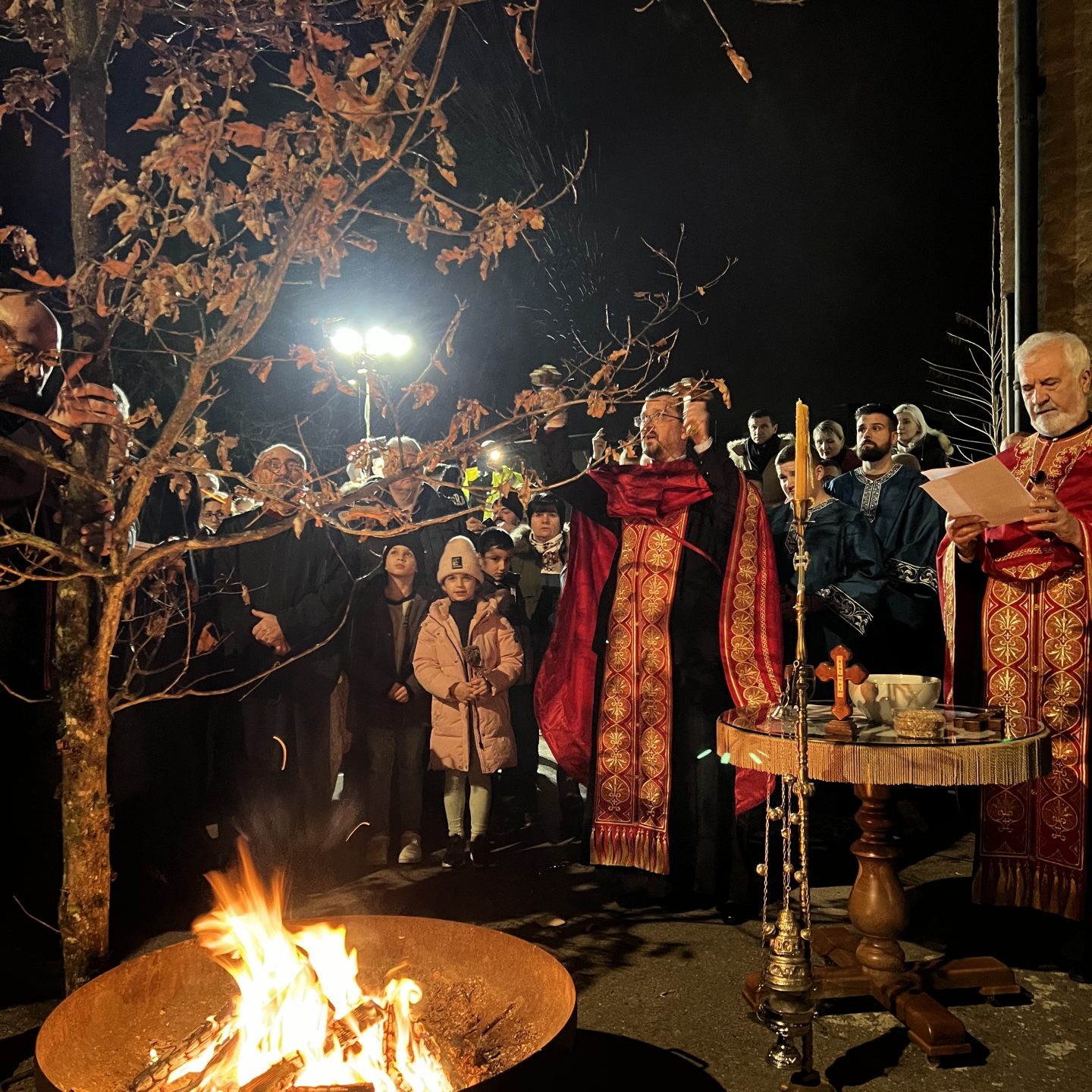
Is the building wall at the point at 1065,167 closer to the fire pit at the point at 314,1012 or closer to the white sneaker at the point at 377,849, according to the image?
the white sneaker at the point at 377,849

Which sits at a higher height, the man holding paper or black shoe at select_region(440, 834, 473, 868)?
the man holding paper

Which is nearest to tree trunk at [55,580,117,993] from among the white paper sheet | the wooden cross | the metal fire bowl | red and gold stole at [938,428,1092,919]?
the metal fire bowl

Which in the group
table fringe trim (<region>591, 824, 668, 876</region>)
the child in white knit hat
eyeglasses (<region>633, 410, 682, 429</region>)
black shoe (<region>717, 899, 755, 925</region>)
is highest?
eyeglasses (<region>633, 410, 682, 429</region>)

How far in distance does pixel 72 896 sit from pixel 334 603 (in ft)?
8.31

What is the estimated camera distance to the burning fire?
103 inches

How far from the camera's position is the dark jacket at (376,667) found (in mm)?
5613

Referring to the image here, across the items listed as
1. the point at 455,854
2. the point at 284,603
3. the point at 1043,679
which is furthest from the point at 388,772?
the point at 1043,679

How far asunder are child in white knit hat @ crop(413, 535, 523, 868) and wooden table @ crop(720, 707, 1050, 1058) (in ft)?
6.47

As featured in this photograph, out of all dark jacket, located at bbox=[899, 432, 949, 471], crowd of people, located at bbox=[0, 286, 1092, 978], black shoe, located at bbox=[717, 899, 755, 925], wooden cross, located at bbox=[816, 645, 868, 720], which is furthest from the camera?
dark jacket, located at bbox=[899, 432, 949, 471]

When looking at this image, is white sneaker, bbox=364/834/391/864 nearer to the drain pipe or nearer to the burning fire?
the burning fire

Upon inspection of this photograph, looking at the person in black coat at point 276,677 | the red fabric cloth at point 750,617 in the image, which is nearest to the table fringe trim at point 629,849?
the red fabric cloth at point 750,617

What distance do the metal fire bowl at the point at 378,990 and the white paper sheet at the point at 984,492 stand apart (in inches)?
96.0

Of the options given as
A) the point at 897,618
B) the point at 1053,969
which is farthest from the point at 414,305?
the point at 1053,969

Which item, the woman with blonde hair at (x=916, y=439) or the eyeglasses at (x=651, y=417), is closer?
the eyeglasses at (x=651, y=417)
